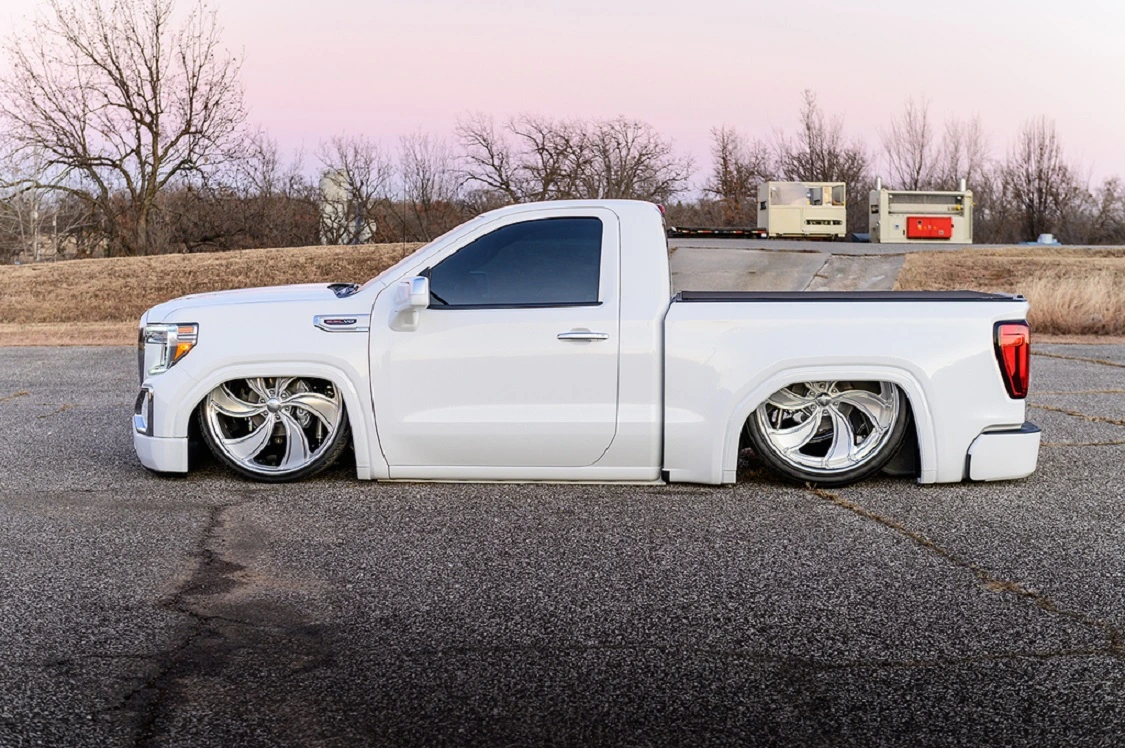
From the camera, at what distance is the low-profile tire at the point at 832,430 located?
23.1 ft

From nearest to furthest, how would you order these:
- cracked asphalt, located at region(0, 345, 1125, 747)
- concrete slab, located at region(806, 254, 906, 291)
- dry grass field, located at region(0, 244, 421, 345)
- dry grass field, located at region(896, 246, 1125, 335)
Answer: cracked asphalt, located at region(0, 345, 1125, 747), dry grass field, located at region(896, 246, 1125, 335), dry grass field, located at region(0, 244, 421, 345), concrete slab, located at region(806, 254, 906, 291)

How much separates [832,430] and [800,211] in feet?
109

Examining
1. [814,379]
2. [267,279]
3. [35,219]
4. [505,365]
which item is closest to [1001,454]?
[814,379]

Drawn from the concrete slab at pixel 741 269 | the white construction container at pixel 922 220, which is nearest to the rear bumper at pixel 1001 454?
the concrete slab at pixel 741 269

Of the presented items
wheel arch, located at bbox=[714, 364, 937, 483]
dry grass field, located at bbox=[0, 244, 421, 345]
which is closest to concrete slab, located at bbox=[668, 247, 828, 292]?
dry grass field, located at bbox=[0, 244, 421, 345]

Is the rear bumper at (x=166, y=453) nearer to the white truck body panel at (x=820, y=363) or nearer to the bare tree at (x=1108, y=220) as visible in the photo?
the white truck body panel at (x=820, y=363)

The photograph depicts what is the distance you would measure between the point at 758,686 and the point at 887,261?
28.8 meters

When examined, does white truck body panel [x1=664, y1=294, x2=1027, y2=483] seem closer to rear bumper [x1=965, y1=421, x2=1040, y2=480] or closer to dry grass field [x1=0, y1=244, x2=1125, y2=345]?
rear bumper [x1=965, y1=421, x2=1040, y2=480]

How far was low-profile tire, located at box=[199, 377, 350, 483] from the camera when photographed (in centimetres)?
719

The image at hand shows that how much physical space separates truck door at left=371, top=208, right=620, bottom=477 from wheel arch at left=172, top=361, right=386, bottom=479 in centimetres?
9

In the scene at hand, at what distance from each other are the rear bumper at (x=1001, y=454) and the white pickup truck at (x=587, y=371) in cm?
1

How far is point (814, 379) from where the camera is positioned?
22.4 ft

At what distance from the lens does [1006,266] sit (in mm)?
29859

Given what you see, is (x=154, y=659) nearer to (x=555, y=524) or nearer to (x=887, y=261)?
(x=555, y=524)
